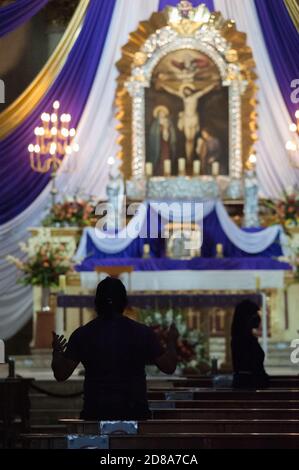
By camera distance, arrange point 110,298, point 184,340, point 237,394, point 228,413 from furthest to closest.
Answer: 1. point 184,340
2. point 237,394
3. point 228,413
4. point 110,298

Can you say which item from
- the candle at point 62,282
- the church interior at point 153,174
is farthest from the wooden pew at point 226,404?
the candle at point 62,282

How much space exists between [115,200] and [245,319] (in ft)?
28.8

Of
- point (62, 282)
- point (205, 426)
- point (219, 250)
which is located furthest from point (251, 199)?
point (205, 426)

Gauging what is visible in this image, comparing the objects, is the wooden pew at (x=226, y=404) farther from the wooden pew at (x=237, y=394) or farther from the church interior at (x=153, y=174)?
the church interior at (x=153, y=174)

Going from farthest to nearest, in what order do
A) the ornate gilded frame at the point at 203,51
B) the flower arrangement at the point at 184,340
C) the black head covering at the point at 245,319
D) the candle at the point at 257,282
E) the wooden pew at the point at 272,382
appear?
the ornate gilded frame at the point at 203,51, the candle at the point at 257,282, the flower arrangement at the point at 184,340, the wooden pew at the point at 272,382, the black head covering at the point at 245,319

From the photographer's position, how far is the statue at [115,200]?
17578 millimetres

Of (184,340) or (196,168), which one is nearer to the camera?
(184,340)

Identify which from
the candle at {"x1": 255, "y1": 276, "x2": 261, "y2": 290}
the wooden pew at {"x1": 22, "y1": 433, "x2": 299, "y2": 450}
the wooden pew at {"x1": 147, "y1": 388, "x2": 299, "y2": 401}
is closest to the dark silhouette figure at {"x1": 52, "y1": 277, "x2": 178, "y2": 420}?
the wooden pew at {"x1": 22, "y1": 433, "x2": 299, "y2": 450}

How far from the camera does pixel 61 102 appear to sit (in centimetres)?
1725

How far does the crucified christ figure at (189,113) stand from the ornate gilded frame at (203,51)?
14.6 inches

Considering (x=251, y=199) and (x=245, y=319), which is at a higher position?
(x=251, y=199)

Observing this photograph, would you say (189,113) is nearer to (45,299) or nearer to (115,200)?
(115,200)

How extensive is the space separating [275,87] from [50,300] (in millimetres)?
4230
